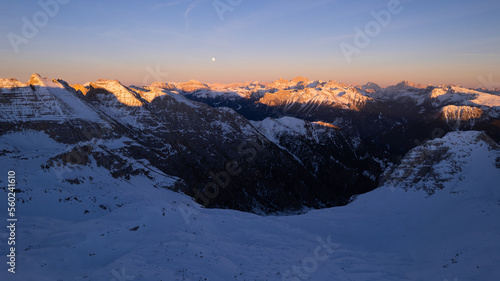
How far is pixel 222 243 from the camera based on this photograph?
89.9ft

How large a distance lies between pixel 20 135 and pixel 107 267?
73995mm

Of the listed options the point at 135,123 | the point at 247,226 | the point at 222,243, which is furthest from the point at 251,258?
the point at 135,123

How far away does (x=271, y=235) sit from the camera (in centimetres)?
3216

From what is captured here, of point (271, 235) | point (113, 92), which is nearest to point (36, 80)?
point (113, 92)

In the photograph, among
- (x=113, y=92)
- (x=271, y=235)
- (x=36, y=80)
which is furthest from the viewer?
(x=113, y=92)

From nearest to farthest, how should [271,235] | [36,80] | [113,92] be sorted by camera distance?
[271,235] → [36,80] → [113,92]

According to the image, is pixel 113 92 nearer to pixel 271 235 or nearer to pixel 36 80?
pixel 36 80

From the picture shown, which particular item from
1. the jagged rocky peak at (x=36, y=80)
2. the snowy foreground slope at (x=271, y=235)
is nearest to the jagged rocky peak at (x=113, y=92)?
the jagged rocky peak at (x=36, y=80)

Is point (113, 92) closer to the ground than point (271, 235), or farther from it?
farther from it

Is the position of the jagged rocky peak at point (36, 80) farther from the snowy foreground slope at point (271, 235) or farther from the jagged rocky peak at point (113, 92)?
the snowy foreground slope at point (271, 235)

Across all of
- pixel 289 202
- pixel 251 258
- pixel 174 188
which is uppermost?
pixel 251 258

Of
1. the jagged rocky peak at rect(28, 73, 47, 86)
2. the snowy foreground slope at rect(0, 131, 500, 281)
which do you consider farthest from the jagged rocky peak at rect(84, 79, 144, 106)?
the snowy foreground slope at rect(0, 131, 500, 281)

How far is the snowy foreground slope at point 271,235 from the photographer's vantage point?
20.9 metres

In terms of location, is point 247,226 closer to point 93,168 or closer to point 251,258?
point 251,258
